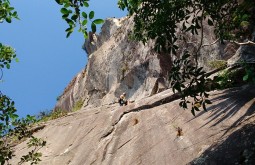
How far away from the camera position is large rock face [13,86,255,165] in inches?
430

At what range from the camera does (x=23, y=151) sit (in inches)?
880

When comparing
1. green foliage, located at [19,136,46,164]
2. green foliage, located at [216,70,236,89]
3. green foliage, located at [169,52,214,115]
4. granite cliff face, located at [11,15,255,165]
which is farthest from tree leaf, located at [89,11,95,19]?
green foliage, located at [216,70,236,89]

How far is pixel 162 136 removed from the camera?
47.9 ft

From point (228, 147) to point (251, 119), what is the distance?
1.86 m

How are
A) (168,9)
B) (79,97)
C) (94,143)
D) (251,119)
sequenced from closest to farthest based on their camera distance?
1. (168,9)
2. (251,119)
3. (94,143)
4. (79,97)

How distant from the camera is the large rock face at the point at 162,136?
1093 centimetres

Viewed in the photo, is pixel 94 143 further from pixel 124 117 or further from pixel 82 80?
pixel 82 80

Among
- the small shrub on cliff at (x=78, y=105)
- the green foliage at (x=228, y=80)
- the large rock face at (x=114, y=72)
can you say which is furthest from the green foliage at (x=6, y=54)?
the small shrub on cliff at (x=78, y=105)

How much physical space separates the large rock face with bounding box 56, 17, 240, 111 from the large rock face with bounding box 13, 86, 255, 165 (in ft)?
23.6

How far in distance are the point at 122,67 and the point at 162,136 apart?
23820mm

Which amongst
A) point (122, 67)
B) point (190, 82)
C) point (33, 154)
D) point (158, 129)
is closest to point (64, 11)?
point (190, 82)

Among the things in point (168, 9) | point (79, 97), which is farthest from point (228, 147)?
point (79, 97)

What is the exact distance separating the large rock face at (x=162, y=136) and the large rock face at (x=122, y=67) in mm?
7187

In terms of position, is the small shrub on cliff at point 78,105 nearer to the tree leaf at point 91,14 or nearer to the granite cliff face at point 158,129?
the granite cliff face at point 158,129
